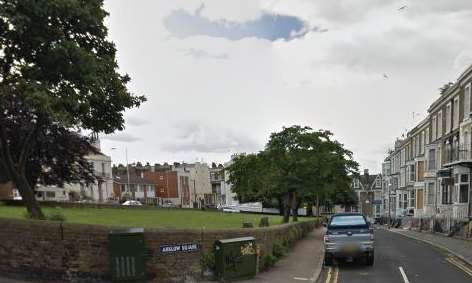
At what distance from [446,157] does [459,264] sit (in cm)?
2665

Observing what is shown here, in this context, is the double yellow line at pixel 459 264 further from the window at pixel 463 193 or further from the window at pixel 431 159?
the window at pixel 431 159

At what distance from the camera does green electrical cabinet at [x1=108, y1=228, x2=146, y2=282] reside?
36.3 ft

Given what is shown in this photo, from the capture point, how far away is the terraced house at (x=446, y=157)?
3762cm

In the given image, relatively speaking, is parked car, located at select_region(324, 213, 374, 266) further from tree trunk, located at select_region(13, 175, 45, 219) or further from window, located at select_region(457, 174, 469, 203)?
window, located at select_region(457, 174, 469, 203)

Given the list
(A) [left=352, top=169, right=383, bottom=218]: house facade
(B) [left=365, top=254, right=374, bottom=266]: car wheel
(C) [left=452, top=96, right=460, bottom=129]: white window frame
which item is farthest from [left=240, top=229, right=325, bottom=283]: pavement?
(A) [left=352, top=169, right=383, bottom=218]: house facade

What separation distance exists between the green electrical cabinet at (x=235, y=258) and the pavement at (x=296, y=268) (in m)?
0.28

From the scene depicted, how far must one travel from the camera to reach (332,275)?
15680mm

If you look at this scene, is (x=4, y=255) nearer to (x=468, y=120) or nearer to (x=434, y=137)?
(x=468, y=120)

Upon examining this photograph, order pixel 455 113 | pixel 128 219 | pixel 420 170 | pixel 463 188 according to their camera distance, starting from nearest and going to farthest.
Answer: pixel 128 219, pixel 463 188, pixel 455 113, pixel 420 170

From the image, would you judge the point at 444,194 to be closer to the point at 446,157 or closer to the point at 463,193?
the point at 446,157

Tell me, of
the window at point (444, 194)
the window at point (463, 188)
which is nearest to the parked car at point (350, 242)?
the window at point (463, 188)

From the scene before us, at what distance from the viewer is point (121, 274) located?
11.1m

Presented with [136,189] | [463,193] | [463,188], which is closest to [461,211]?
[463,193]

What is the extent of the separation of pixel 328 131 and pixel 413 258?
44.5 ft
